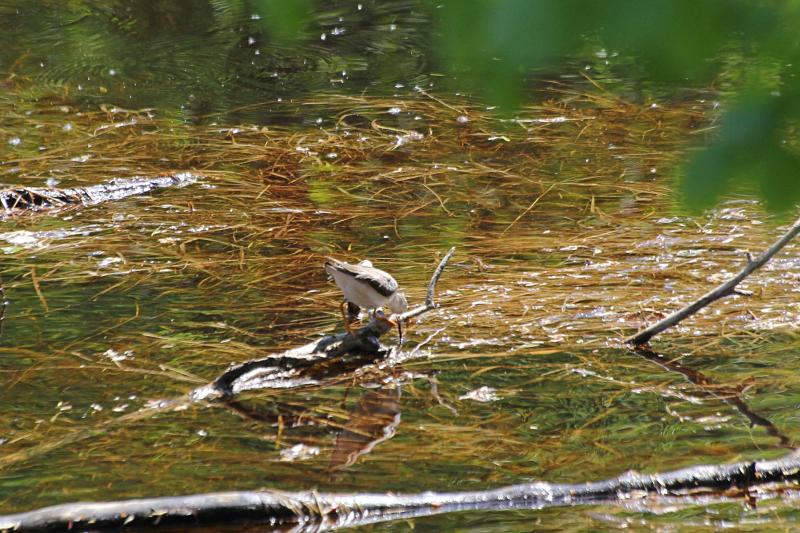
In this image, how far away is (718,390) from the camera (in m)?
3.76

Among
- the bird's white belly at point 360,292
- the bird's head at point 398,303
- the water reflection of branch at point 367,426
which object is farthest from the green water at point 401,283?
the bird's white belly at point 360,292

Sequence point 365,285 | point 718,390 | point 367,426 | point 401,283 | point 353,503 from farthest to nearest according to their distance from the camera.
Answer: point 401,283 < point 365,285 < point 718,390 < point 367,426 < point 353,503

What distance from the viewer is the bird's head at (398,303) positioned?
13.5 feet

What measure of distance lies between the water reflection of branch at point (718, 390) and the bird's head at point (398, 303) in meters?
0.87

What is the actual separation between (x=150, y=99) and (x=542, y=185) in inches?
133

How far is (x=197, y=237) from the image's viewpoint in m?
5.66

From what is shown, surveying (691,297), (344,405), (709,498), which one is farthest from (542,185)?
(709,498)

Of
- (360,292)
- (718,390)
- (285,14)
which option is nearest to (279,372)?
(360,292)

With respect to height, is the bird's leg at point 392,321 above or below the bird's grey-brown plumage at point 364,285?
below

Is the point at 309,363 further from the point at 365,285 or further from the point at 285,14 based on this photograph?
the point at 285,14

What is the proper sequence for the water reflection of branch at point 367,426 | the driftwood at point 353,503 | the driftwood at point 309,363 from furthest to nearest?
the driftwood at point 309,363, the water reflection of branch at point 367,426, the driftwood at point 353,503

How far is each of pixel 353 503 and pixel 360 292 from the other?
124 centimetres

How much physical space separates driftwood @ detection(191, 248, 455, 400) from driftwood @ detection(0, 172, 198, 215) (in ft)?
8.72

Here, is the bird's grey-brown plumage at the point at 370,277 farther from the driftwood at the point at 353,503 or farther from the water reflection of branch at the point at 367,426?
the driftwood at the point at 353,503
